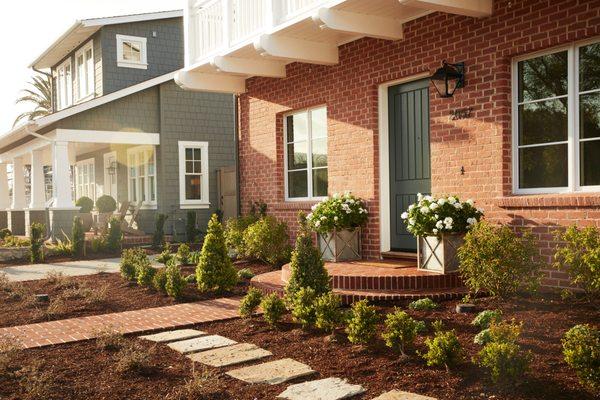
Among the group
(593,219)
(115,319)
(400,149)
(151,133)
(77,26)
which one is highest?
(77,26)

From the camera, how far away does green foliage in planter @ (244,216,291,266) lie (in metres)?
10.3

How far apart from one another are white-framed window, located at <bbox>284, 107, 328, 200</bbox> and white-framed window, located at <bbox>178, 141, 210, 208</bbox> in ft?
22.0

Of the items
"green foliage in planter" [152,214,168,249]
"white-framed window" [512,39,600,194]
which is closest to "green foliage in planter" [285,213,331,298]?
"white-framed window" [512,39,600,194]

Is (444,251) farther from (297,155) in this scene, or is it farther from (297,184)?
(297,155)

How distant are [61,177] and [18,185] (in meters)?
6.34

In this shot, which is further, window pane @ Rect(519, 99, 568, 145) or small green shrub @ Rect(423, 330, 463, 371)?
window pane @ Rect(519, 99, 568, 145)

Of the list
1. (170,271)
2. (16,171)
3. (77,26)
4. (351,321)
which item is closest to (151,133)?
(77,26)

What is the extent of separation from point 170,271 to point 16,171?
1537 centimetres

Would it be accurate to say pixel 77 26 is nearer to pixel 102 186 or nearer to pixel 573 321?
pixel 102 186

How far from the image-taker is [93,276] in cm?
1034

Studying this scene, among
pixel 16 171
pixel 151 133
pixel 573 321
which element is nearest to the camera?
pixel 573 321

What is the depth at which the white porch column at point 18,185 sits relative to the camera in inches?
826

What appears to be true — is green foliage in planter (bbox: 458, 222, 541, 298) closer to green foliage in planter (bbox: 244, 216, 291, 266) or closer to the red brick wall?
the red brick wall

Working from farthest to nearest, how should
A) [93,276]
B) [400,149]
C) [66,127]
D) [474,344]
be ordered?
[66,127] < [93,276] < [400,149] < [474,344]
